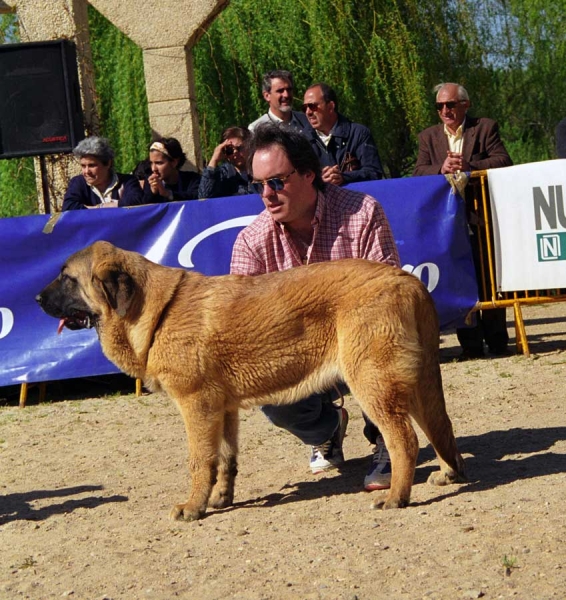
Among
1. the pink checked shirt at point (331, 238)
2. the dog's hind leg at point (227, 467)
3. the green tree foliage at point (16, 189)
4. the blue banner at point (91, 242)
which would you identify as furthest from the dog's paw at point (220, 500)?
the green tree foliage at point (16, 189)

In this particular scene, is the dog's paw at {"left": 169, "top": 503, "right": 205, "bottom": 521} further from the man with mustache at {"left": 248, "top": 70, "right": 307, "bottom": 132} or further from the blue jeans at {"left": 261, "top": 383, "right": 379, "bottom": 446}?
the man with mustache at {"left": 248, "top": 70, "right": 307, "bottom": 132}

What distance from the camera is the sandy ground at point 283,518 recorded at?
4.23m

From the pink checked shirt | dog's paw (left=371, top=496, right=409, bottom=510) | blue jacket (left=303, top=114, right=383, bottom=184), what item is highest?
blue jacket (left=303, top=114, right=383, bottom=184)

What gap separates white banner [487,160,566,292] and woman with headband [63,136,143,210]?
340 centimetres

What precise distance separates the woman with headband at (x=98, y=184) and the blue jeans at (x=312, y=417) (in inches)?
159

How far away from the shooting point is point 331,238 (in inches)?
226

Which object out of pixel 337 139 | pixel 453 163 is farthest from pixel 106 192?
pixel 453 163

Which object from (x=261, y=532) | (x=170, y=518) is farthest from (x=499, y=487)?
(x=170, y=518)

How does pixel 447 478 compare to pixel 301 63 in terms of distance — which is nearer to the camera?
pixel 447 478

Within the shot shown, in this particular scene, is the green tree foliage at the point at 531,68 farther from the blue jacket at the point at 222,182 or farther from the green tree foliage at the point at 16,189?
the blue jacket at the point at 222,182

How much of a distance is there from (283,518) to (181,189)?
16.8 feet

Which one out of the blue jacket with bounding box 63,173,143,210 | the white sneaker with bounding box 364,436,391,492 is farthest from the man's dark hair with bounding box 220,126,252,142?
the white sneaker with bounding box 364,436,391,492

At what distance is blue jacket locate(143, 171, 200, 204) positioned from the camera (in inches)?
372

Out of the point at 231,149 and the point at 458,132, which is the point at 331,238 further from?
the point at 458,132
